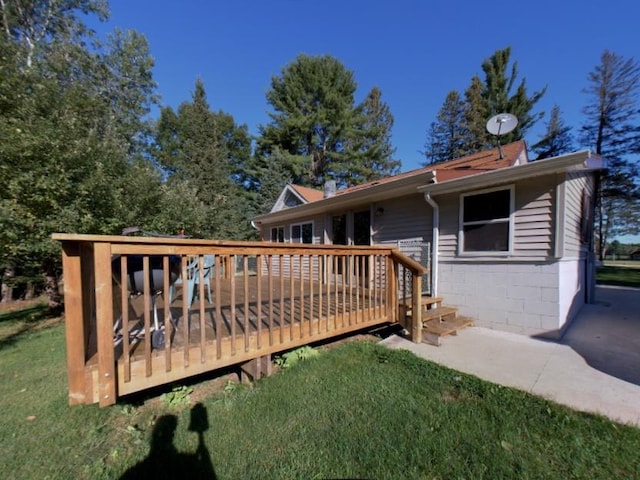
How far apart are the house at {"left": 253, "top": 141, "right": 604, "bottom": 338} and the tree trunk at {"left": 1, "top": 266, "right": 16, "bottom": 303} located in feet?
36.1

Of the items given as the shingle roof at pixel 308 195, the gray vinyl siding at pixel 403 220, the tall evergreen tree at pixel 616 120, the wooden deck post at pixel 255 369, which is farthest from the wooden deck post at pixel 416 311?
the tall evergreen tree at pixel 616 120

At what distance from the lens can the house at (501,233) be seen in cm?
414

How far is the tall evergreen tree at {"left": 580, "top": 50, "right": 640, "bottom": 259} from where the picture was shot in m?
14.5

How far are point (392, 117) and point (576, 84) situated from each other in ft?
35.9

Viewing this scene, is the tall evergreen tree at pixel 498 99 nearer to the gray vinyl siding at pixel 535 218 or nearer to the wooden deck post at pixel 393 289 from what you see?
the gray vinyl siding at pixel 535 218

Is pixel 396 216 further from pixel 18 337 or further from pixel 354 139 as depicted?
pixel 354 139

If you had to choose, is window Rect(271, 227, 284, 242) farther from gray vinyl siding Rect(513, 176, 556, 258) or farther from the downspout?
gray vinyl siding Rect(513, 176, 556, 258)

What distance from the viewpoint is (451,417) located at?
2.30 meters

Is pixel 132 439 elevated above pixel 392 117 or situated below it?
below

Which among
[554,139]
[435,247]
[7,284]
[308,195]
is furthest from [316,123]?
[7,284]

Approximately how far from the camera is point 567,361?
10.9 feet

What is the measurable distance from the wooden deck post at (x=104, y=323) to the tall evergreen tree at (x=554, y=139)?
23037 mm

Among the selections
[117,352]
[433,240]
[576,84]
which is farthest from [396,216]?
[576,84]

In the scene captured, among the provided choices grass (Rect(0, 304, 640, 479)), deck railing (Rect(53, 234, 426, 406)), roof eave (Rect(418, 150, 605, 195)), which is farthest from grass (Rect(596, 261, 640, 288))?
deck railing (Rect(53, 234, 426, 406))
